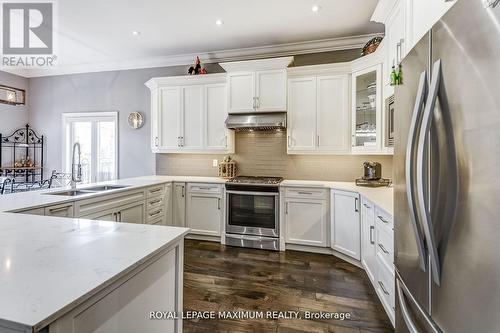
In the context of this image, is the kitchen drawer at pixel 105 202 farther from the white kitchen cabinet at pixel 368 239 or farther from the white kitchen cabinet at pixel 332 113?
the white kitchen cabinet at pixel 368 239

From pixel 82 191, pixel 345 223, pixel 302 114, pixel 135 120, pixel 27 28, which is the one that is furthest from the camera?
pixel 135 120

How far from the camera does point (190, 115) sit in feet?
13.7

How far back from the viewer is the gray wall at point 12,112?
5059 mm

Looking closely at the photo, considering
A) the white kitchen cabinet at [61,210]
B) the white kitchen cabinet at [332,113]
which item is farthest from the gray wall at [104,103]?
the white kitchen cabinet at [61,210]

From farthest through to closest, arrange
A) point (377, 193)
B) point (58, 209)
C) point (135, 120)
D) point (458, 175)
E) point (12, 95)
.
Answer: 1. point (12, 95)
2. point (135, 120)
3. point (377, 193)
4. point (58, 209)
5. point (458, 175)

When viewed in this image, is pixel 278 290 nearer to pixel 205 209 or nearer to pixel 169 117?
pixel 205 209

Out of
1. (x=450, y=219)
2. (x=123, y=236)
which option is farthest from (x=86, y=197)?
(x=450, y=219)

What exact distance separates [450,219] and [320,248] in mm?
2802

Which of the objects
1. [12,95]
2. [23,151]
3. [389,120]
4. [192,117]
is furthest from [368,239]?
[12,95]

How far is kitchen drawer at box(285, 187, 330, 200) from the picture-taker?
3391 millimetres

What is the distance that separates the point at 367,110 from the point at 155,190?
3012 millimetres

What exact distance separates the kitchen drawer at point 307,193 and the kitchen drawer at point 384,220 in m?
1.09

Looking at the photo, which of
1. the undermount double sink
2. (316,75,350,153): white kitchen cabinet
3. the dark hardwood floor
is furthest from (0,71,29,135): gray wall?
(316,75,350,153): white kitchen cabinet

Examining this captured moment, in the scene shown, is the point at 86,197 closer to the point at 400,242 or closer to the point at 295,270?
the point at 295,270
